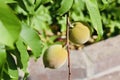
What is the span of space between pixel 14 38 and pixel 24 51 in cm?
39

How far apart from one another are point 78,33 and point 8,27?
0.42 meters

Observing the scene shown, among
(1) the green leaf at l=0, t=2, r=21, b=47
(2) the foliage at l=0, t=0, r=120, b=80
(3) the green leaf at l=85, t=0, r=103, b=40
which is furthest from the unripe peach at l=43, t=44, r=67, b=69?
(1) the green leaf at l=0, t=2, r=21, b=47

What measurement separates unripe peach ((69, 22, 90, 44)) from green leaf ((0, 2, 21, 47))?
37 centimetres

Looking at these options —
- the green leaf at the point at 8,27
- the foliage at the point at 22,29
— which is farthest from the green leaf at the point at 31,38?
the green leaf at the point at 8,27

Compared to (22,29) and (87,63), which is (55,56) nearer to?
(22,29)

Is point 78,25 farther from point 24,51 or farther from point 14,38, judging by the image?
point 14,38

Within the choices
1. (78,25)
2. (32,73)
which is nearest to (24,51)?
(78,25)

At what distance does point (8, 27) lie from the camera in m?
0.77

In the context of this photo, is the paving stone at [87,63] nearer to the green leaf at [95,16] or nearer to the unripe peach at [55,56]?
the unripe peach at [55,56]

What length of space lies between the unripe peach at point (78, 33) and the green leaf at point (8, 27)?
371 millimetres

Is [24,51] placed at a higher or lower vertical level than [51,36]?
higher

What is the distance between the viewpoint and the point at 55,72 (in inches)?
97.1

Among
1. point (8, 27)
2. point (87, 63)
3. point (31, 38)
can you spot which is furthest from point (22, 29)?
point (87, 63)

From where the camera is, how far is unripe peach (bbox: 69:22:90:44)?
1.14 metres
